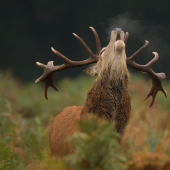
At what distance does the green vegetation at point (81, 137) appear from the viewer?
1.70 meters

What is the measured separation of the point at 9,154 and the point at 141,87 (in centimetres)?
904

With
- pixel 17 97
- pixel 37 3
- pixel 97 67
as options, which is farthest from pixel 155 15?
pixel 37 3

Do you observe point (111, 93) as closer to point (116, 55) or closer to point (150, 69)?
point (116, 55)

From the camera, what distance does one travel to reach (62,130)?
4531 millimetres

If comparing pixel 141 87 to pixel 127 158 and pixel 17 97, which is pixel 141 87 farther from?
pixel 127 158

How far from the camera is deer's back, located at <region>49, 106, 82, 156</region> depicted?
423cm

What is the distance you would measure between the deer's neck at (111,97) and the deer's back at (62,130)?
42 cm

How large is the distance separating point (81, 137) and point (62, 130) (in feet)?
9.12

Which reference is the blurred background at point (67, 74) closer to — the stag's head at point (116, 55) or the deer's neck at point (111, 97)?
the deer's neck at point (111, 97)

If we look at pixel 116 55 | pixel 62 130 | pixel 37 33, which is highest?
pixel 37 33

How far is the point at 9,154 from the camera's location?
9.82ft

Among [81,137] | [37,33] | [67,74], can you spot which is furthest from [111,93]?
[67,74]

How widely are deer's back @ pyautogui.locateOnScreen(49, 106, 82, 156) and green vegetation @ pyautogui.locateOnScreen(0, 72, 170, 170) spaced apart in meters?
0.28

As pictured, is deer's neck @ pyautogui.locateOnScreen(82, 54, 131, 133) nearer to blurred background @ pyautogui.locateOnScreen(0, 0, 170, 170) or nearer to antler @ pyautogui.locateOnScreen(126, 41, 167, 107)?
blurred background @ pyautogui.locateOnScreen(0, 0, 170, 170)
